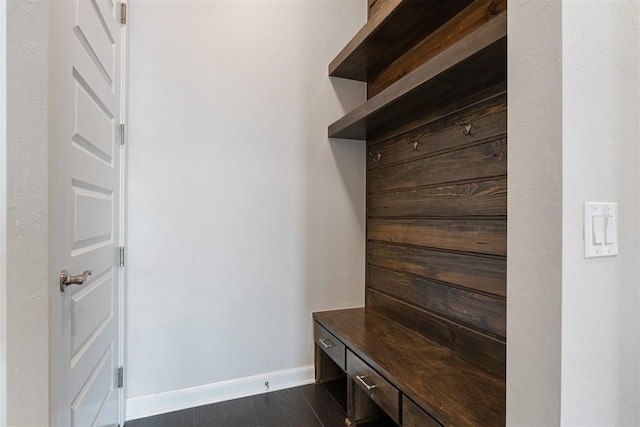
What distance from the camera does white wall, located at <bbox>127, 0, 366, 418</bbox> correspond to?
6.32 ft

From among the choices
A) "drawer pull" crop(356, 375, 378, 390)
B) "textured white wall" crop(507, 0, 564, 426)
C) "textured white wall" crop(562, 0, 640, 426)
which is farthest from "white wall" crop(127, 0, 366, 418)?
"textured white wall" crop(562, 0, 640, 426)

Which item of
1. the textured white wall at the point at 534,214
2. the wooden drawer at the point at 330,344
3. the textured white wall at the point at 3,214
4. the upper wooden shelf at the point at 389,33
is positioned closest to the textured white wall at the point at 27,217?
the textured white wall at the point at 3,214

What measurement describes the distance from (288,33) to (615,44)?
1.97 metres

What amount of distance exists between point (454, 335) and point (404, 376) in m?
0.41

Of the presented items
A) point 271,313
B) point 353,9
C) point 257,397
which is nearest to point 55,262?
point 271,313

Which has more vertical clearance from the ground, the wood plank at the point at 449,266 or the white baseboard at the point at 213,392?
the wood plank at the point at 449,266

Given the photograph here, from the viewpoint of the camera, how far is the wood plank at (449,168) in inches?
56.6

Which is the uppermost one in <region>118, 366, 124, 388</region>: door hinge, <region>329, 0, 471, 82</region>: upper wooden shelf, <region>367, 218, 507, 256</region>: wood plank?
<region>329, 0, 471, 82</region>: upper wooden shelf

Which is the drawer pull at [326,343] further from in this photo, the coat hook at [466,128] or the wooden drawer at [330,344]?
the coat hook at [466,128]

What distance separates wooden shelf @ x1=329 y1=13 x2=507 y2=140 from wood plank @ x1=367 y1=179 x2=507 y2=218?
450 mm

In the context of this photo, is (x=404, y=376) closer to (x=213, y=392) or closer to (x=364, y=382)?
(x=364, y=382)

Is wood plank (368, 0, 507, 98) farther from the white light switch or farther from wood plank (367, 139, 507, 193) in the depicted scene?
the white light switch

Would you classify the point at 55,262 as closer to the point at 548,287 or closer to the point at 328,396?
the point at 548,287

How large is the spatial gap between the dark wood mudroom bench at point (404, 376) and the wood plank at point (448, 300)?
0.18 metres
